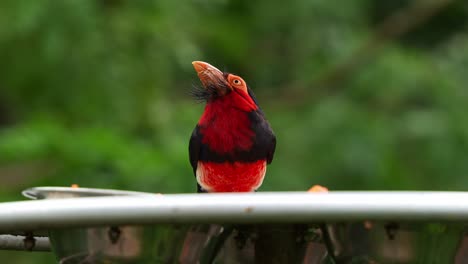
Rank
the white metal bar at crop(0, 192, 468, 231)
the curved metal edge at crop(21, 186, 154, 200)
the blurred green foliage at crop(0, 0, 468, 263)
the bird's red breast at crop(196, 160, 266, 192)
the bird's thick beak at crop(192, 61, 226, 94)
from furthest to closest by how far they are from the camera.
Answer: the blurred green foliage at crop(0, 0, 468, 263) < the bird's red breast at crop(196, 160, 266, 192) < the bird's thick beak at crop(192, 61, 226, 94) < the curved metal edge at crop(21, 186, 154, 200) < the white metal bar at crop(0, 192, 468, 231)

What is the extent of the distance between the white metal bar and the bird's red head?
2.96ft

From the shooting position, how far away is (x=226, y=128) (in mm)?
2641

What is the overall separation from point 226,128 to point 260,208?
1.08m

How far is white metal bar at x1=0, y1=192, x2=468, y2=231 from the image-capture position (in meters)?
1.57

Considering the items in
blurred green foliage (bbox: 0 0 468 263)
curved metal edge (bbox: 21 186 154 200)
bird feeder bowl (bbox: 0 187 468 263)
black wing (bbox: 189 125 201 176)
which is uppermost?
blurred green foliage (bbox: 0 0 468 263)

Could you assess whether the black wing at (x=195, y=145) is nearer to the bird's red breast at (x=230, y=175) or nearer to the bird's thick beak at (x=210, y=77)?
the bird's red breast at (x=230, y=175)

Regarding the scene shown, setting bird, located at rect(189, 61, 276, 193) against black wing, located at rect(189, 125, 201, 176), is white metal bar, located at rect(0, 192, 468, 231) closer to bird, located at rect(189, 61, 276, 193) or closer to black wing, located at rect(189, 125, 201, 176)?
bird, located at rect(189, 61, 276, 193)

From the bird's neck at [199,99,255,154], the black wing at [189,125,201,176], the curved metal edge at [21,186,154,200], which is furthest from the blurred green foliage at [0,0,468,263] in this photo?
the curved metal edge at [21,186,154,200]

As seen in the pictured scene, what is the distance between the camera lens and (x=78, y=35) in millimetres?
5797

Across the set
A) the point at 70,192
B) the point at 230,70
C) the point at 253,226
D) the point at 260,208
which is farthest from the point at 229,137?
the point at 230,70

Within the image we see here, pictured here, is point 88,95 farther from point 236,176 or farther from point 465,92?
point 236,176

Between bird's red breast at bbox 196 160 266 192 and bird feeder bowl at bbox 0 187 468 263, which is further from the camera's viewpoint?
bird's red breast at bbox 196 160 266 192

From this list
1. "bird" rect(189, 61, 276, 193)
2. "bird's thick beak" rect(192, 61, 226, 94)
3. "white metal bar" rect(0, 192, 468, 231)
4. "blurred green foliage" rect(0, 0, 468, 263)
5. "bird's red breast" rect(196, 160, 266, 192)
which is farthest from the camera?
"blurred green foliage" rect(0, 0, 468, 263)

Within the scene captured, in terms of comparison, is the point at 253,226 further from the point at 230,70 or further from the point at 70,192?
the point at 230,70
